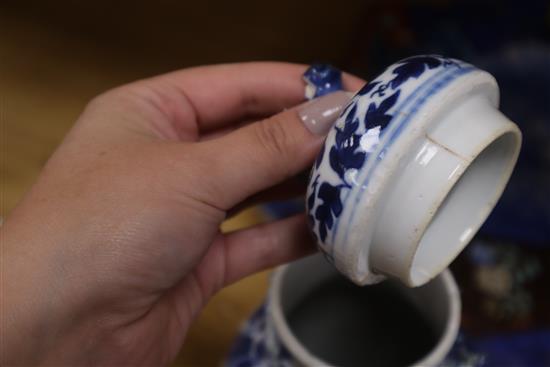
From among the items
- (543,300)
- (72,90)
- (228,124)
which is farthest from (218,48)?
(543,300)

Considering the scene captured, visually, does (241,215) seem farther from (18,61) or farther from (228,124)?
(18,61)

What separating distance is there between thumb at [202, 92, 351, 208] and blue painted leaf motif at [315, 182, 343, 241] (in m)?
0.07

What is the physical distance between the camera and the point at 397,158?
38cm

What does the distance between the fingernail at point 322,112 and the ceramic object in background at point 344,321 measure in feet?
0.52

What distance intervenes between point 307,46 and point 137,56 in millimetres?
295

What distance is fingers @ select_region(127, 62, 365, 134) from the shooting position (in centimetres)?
60

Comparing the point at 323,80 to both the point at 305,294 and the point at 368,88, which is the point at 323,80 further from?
the point at 305,294

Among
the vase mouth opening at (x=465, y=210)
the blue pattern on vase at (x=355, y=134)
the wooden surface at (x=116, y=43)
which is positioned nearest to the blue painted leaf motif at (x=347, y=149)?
the blue pattern on vase at (x=355, y=134)

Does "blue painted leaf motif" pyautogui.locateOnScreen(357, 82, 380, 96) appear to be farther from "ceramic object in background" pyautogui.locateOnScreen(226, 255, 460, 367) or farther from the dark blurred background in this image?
the dark blurred background

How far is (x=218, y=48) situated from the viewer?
106 centimetres

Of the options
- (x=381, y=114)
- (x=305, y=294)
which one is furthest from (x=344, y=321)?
(x=381, y=114)

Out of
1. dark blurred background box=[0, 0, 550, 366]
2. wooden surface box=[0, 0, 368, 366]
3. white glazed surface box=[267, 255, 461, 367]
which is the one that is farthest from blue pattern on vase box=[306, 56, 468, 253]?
wooden surface box=[0, 0, 368, 366]

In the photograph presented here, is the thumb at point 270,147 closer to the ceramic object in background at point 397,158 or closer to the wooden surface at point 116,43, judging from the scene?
the ceramic object in background at point 397,158

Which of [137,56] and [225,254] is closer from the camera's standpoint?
[225,254]
